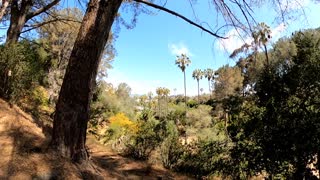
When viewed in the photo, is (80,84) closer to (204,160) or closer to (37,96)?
(204,160)

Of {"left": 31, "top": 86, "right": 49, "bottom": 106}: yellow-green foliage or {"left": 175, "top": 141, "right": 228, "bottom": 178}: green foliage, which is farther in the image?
{"left": 31, "top": 86, "right": 49, "bottom": 106}: yellow-green foliage

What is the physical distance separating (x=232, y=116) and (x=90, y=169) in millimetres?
5171

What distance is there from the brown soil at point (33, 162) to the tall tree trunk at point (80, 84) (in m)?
0.22

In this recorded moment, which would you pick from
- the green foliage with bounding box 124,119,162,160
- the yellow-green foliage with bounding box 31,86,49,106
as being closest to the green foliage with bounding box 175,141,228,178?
the green foliage with bounding box 124,119,162,160

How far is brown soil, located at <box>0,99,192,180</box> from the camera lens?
496cm

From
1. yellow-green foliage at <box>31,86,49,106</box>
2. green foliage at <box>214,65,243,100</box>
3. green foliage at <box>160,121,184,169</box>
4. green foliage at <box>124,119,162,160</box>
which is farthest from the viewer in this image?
green foliage at <box>214,65,243,100</box>

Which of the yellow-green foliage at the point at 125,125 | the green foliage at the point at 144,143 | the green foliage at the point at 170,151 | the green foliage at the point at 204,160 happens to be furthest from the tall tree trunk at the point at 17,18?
the green foliage at the point at 204,160

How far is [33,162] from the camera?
518cm

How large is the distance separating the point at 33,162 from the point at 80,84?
136 cm

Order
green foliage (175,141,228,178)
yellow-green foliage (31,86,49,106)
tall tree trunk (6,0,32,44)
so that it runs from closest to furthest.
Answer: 1. green foliage (175,141,228,178)
2. yellow-green foliage (31,86,49,106)
3. tall tree trunk (6,0,32,44)

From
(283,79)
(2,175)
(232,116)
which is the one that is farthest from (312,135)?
(2,175)

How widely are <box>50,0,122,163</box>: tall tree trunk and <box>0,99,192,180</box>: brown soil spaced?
0.73ft

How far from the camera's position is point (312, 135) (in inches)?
296

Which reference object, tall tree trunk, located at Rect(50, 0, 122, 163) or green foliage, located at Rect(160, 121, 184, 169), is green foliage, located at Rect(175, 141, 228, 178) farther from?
tall tree trunk, located at Rect(50, 0, 122, 163)
